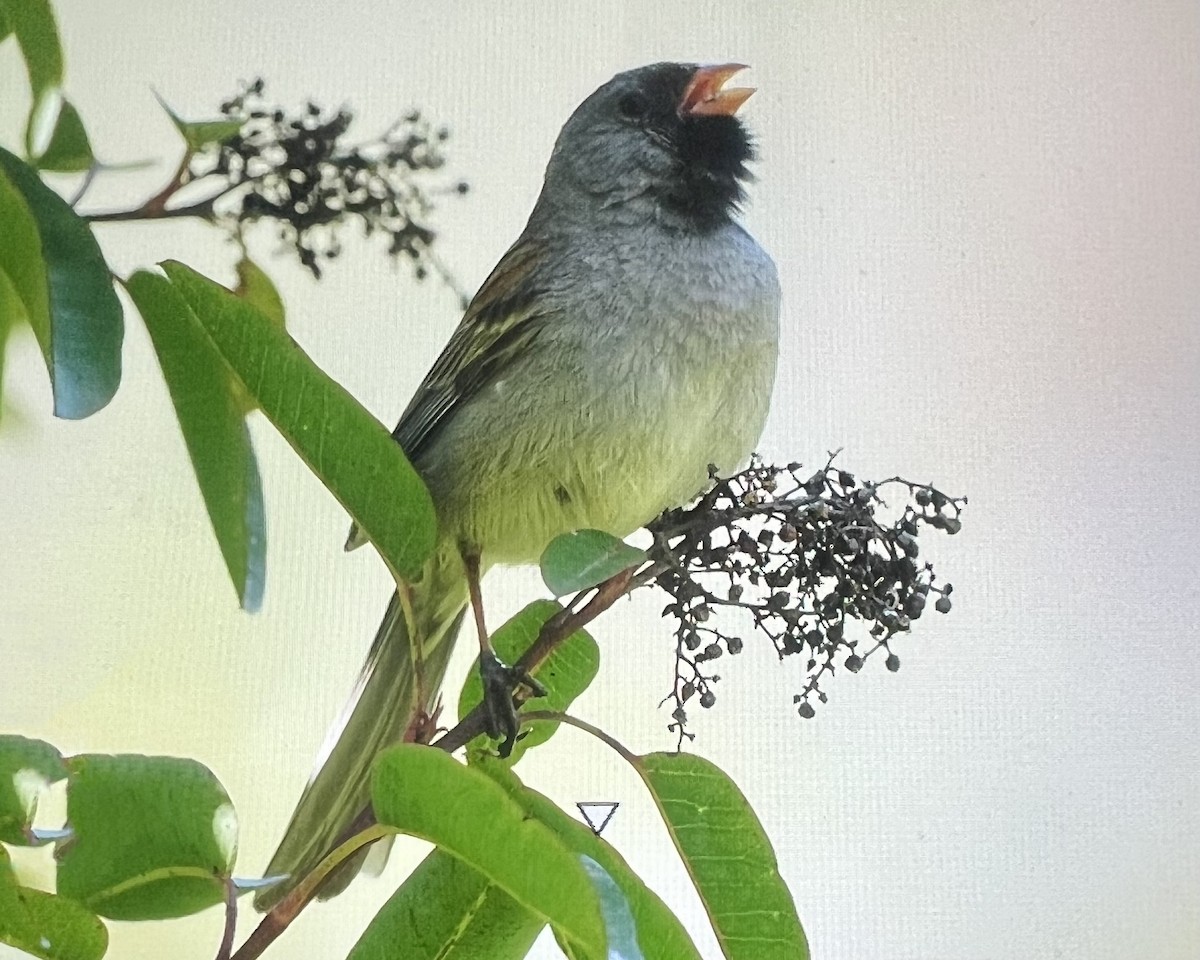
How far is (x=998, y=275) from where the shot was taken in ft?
4.01

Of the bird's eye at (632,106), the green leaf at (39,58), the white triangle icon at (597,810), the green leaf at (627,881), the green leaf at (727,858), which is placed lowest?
the green leaf at (627,881)

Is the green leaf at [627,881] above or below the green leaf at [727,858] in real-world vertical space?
below

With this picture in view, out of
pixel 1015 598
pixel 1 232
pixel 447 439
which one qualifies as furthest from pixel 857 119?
pixel 1 232

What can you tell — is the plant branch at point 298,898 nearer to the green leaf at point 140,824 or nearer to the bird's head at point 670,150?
the green leaf at point 140,824

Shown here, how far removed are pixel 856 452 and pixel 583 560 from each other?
26.5 inches

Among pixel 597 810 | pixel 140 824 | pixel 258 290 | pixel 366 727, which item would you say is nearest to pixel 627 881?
pixel 140 824

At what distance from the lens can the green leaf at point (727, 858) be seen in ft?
2.14

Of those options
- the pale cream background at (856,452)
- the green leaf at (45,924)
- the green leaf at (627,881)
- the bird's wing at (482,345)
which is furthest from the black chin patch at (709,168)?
the green leaf at (45,924)

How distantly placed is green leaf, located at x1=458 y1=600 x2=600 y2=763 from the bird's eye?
449 millimetres

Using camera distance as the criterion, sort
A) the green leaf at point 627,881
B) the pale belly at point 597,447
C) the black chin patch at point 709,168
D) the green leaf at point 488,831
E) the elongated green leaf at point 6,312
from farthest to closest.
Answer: the black chin patch at point 709,168
the pale belly at point 597,447
the elongated green leaf at point 6,312
the green leaf at point 627,881
the green leaf at point 488,831

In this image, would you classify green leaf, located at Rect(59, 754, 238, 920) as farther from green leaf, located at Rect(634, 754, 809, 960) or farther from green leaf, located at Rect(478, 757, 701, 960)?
green leaf, located at Rect(634, 754, 809, 960)

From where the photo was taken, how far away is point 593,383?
2.57 ft

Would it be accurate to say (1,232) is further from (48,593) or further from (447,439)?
(48,593)

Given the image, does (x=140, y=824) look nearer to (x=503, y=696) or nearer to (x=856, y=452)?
(x=503, y=696)
